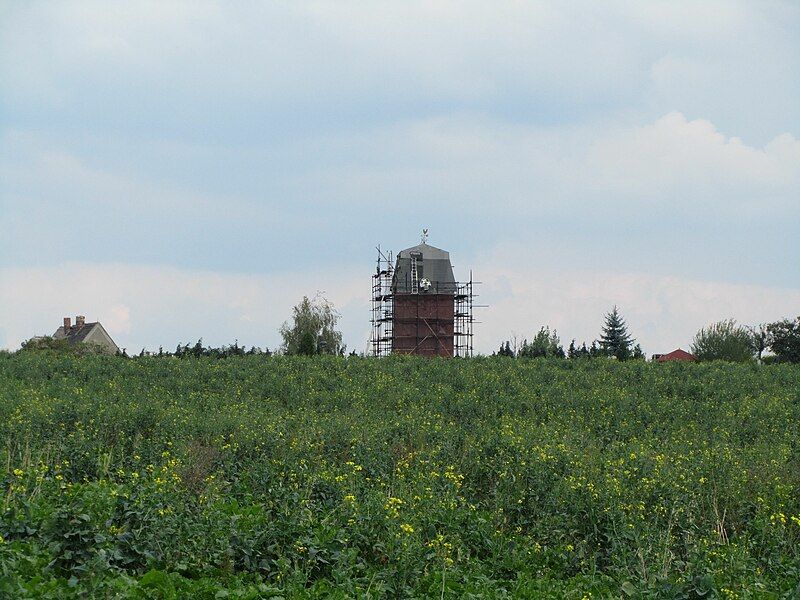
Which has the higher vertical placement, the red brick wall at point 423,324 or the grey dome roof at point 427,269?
the grey dome roof at point 427,269

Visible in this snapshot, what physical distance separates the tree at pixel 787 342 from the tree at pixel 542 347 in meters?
18.3

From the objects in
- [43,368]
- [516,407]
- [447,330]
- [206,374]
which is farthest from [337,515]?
[447,330]

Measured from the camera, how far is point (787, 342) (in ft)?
211

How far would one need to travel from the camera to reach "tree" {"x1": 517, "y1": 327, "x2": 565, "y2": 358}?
34094mm

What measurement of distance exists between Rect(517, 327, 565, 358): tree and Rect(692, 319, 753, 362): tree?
13.8 metres

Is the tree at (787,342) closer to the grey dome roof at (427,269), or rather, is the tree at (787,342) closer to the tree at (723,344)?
the tree at (723,344)

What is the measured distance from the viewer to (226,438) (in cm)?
1497

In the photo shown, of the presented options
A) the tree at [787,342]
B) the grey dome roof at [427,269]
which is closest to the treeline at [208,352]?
the grey dome roof at [427,269]

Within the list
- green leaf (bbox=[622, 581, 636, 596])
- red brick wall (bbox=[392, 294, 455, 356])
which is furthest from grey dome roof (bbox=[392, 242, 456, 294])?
green leaf (bbox=[622, 581, 636, 596])

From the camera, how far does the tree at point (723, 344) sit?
62003 millimetres

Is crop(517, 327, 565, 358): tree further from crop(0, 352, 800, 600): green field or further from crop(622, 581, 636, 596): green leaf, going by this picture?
crop(622, 581, 636, 596): green leaf

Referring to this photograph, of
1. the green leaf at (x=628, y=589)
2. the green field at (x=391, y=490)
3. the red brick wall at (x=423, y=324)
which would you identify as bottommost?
the green leaf at (x=628, y=589)

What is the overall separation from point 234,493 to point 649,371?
57.6 ft

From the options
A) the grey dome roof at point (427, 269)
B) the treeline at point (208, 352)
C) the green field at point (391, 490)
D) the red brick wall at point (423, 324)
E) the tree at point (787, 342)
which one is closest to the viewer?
the green field at point (391, 490)
